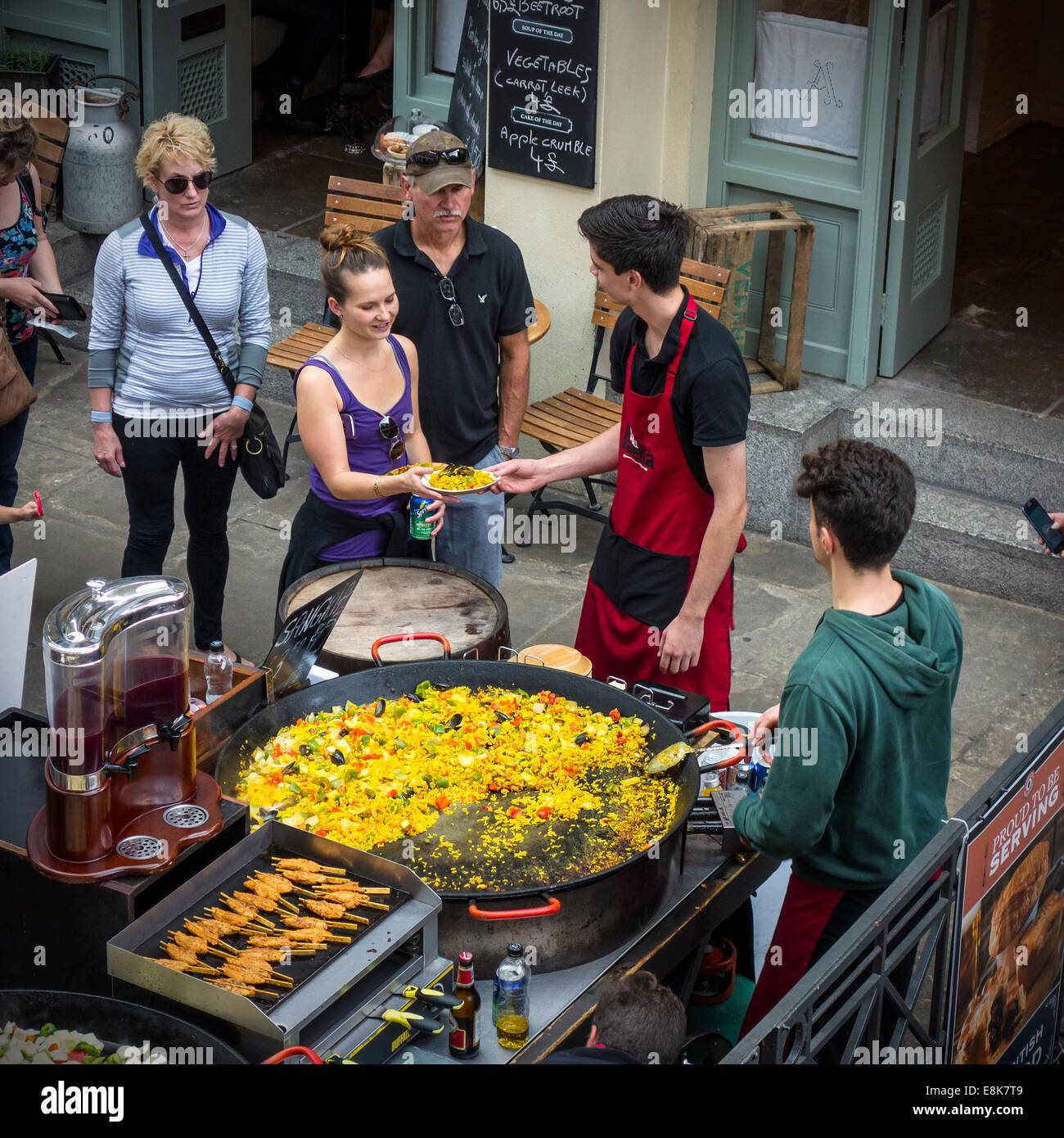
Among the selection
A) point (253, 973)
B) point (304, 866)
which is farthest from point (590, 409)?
point (253, 973)

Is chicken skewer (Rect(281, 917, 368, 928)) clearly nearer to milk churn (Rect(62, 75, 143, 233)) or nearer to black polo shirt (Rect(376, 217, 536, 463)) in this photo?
black polo shirt (Rect(376, 217, 536, 463))

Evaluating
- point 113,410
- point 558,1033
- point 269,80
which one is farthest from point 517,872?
point 269,80

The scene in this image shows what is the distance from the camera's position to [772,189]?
25.2 feet

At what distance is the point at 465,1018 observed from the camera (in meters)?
3.27

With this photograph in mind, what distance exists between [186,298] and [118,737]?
2.68 metres

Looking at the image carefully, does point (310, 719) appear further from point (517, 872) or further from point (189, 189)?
point (189, 189)

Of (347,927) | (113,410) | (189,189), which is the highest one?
(189,189)

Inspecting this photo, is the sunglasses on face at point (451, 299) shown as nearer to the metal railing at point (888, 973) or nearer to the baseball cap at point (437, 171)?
the baseball cap at point (437, 171)

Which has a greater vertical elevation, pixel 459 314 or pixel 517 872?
pixel 459 314

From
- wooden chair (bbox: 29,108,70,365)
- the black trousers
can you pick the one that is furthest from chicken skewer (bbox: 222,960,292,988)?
wooden chair (bbox: 29,108,70,365)

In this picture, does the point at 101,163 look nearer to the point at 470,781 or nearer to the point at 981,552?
the point at 981,552

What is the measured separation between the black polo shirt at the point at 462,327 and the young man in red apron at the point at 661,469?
1.78 feet

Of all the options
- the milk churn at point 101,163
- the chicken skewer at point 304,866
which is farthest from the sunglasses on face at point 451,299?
the milk churn at point 101,163
